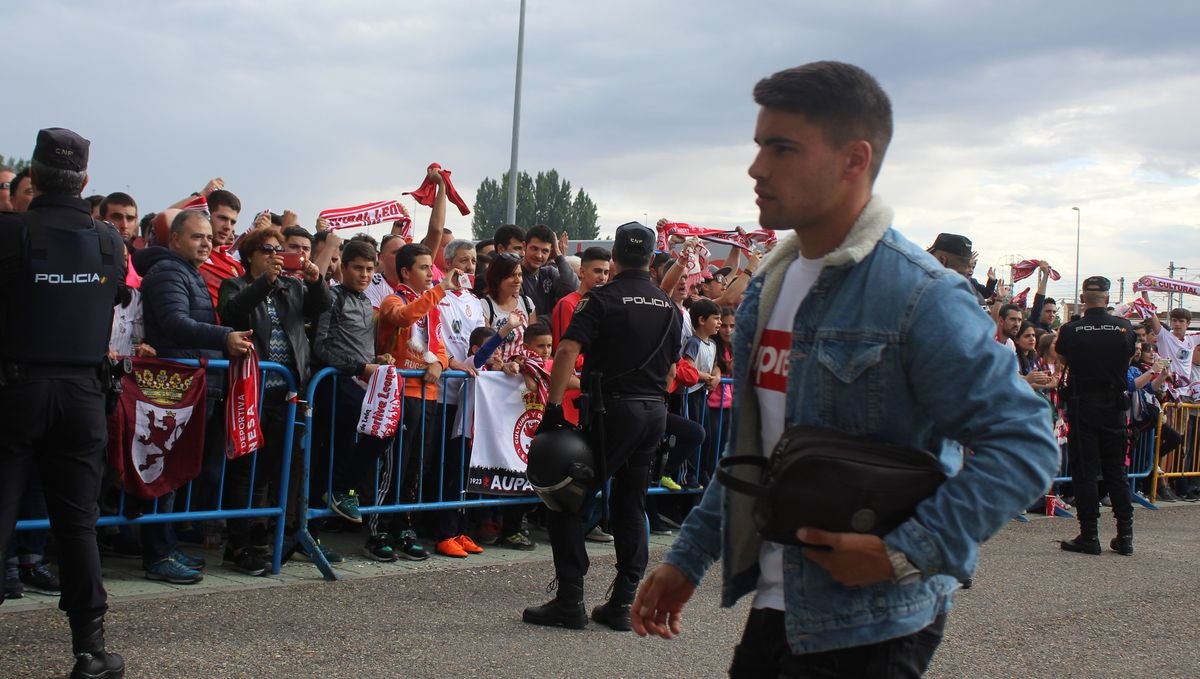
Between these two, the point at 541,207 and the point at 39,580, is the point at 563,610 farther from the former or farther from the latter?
the point at 541,207

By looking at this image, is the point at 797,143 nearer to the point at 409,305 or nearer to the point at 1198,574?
the point at 409,305

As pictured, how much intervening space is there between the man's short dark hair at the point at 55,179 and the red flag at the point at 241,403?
6.35 ft

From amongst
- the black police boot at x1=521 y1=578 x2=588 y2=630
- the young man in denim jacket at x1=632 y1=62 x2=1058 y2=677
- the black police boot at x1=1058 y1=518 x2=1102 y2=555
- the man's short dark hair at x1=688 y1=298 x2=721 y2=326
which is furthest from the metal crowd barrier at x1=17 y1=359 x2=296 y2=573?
the black police boot at x1=1058 y1=518 x2=1102 y2=555

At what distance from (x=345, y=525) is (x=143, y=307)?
257 centimetres

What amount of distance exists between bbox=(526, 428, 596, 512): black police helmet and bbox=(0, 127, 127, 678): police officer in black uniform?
2164 mm

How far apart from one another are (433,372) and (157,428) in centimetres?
197

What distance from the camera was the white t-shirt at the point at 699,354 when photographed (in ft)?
32.0

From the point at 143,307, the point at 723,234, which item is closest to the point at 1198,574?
the point at 723,234

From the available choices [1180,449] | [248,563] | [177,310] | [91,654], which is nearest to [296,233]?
[177,310]

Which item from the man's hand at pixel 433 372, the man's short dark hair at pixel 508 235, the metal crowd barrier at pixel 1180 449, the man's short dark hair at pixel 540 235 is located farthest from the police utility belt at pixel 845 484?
the metal crowd barrier at pixel 1180 449

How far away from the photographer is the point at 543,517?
31.3 ft

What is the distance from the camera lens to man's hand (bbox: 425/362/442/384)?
25.8 feet

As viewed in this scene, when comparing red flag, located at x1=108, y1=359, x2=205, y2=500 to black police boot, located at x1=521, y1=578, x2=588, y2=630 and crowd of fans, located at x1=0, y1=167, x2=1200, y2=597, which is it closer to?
crowd of fans, located at x1=0, y1=167, x2=1200, y2=597

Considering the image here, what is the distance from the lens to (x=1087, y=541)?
9.71 meters
